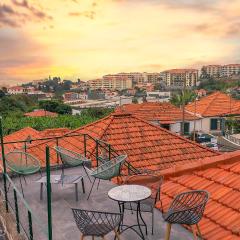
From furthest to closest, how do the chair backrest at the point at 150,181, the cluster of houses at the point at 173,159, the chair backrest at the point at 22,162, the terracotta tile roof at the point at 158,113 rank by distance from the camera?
the terracotta tile roof at the point at 158,113
the chair backrest at the point at 22,162
the chair backrest at the point at 150,181
the cluster of houses at the point at 173,159

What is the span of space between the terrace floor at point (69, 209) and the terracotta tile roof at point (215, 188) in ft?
1.38

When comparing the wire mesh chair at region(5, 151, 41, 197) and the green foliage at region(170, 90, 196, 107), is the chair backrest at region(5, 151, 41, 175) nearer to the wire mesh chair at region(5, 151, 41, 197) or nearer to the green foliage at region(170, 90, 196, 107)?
the wire mesh chair at region(5, 151, 41, 197)

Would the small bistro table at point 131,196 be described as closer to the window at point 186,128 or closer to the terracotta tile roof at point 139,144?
the terracotta tile roof at point 139,144

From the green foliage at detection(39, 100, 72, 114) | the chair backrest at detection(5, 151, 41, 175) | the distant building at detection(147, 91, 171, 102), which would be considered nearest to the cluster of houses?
the chair backrest at detection(5, 151, 41, 175)

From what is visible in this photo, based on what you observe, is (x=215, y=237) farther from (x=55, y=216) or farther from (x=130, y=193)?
(x=55, y=216)

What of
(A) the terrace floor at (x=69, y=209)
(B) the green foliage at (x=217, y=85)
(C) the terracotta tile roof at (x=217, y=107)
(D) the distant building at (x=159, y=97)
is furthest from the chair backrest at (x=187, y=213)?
(B) the green foliage at (x=217, y=85)

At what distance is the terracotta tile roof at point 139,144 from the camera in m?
11.7

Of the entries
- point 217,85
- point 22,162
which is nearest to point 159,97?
point 217,85

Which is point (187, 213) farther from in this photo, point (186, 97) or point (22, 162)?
point (186, 97)

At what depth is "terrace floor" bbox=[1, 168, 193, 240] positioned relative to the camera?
178 inches

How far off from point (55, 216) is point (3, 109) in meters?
74.9

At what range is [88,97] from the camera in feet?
497

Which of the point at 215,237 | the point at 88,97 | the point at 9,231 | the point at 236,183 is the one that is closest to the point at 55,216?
the point at 9,231

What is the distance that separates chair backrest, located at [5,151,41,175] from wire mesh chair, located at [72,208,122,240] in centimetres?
257
